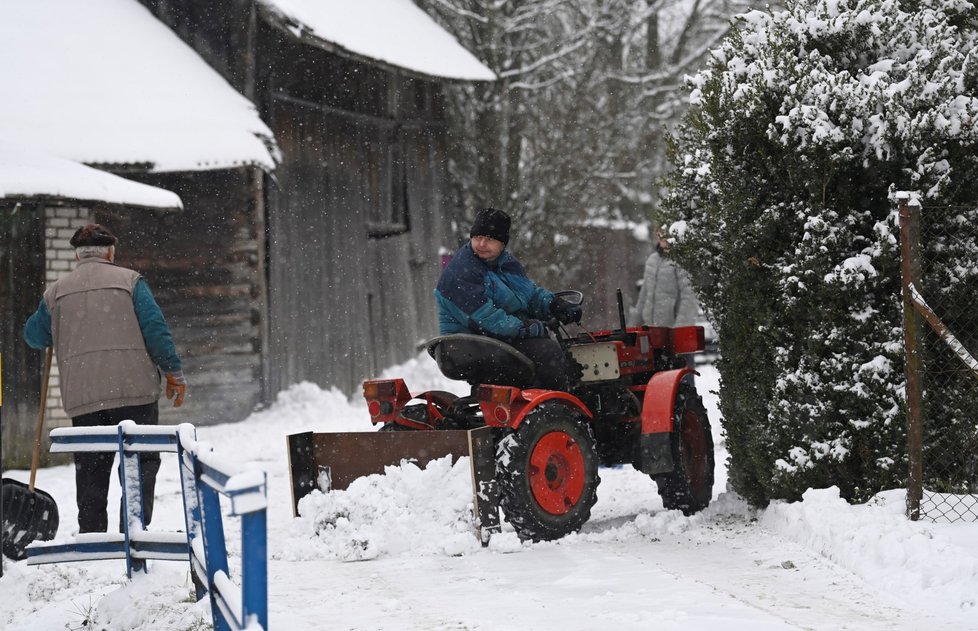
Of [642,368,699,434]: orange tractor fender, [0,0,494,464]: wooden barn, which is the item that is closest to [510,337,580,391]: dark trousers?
[642,368,699,434]: orange tractor fender

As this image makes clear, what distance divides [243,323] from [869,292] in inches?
429

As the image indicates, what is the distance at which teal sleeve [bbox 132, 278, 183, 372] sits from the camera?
7.62 m

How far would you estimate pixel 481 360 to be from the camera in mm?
7449

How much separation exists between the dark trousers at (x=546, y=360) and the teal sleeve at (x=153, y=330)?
2.10 meters

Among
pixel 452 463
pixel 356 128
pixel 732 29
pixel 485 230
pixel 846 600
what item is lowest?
pixel 846 600

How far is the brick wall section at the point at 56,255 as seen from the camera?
1343cm

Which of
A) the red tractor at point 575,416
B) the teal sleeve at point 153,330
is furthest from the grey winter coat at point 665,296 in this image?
the teal sleeve at point 153,330

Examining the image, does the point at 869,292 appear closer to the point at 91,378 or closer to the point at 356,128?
the point at 91,378

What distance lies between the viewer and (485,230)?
7680 millimetres

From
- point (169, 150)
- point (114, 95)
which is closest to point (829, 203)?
point (169, 150)

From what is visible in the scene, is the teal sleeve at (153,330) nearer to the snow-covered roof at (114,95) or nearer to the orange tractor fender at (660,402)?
the orange tractor fender at (660,402)

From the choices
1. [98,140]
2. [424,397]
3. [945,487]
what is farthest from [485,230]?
[98,140]

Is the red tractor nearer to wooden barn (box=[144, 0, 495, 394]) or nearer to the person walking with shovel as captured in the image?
the person walking with shovel

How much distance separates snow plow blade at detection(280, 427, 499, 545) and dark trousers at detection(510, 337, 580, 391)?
0.64 meters
